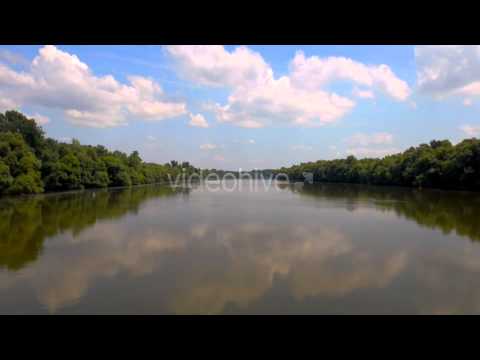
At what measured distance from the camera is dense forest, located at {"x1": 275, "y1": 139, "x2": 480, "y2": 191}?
36.0m

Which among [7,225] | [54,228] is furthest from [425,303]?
[7,225]

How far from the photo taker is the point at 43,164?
3509cm

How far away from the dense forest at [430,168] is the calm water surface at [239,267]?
23.9 m

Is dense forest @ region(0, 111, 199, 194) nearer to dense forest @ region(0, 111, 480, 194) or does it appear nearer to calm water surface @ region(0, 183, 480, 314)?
dense forest @ region(0, 111, 480, 194)

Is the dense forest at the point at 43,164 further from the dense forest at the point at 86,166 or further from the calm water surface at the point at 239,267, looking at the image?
the calm water surface at the point at 239,267

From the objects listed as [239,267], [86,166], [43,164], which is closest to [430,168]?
[239,267]

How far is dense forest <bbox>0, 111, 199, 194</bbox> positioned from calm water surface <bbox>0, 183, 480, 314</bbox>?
15.6 meters

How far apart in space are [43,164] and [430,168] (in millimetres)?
47143

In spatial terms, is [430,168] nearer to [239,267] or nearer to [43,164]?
[239,267]

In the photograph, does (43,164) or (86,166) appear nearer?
(43,164)

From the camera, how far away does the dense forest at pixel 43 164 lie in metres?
28.9

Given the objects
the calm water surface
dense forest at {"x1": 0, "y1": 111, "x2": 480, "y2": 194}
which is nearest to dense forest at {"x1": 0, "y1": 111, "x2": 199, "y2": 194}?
dense forest at {"x1": 0, "y1": 111, "x2": 480, "y2": 194}
